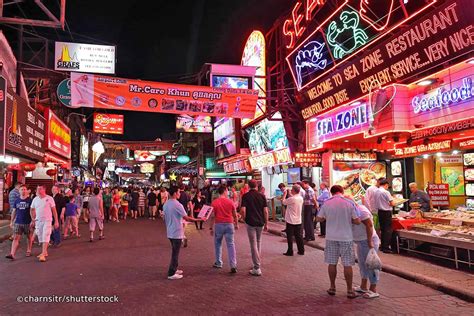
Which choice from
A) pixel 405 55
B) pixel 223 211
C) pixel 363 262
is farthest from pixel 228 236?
pixel 405 55

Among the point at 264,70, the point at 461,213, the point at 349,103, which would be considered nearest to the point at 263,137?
the point at 264,70

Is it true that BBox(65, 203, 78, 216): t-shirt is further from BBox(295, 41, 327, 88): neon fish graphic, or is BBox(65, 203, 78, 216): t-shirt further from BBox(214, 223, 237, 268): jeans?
BBox(295, 41, 327, 88): neon fish graphic

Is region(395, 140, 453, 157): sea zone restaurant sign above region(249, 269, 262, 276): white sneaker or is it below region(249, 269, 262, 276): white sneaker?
above

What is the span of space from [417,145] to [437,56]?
13.7 feet

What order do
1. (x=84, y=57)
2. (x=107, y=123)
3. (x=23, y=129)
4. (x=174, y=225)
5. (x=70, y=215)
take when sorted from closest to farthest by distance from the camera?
(x=174, y=225) → (x=23, y=129) → (x=70, y=215) → (x=84, y=57) → (x=107, y=123)

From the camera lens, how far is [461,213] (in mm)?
10648

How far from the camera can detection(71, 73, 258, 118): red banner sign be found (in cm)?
1380

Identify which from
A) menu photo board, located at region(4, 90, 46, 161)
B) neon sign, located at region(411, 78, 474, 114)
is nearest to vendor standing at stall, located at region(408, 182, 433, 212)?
neon sign, located at region(411, 78, 474, 114)

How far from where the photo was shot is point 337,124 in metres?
14.9

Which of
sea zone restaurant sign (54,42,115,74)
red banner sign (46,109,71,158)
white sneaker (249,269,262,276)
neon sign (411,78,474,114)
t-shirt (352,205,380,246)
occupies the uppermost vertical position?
sea zone restaurant sign (54,42,115,74)

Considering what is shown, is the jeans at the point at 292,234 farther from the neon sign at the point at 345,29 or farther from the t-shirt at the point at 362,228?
the neon sign at the point at 345,29

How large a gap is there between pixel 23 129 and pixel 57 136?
809 centimetres

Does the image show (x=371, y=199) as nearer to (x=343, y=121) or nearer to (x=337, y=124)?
(x=343, y=121)

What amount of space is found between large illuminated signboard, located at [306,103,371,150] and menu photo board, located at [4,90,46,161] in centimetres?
1076
